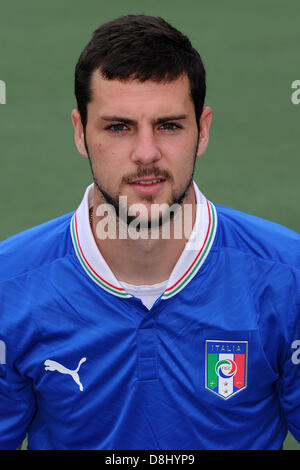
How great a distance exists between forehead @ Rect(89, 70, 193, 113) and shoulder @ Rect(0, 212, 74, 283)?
40 centimetres

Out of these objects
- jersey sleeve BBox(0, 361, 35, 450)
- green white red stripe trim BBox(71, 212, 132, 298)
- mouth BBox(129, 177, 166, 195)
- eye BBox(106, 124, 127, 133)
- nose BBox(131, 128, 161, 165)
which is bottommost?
jersey sleeve BBox(0, 361, 35, 450)

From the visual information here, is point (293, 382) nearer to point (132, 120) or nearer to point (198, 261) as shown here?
point (198, 261)

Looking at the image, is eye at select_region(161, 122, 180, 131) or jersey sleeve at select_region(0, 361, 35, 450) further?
jersey sleeve at select_region(0, 361, 35, 450)

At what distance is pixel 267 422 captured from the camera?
252cm

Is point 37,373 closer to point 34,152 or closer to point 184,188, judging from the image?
point 184,188

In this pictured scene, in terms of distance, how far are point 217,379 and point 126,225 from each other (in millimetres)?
476

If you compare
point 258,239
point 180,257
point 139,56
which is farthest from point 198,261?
point 139,56

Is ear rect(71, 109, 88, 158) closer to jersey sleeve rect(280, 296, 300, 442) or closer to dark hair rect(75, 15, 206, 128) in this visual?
dark hair rect(75, 15, 206, 128)

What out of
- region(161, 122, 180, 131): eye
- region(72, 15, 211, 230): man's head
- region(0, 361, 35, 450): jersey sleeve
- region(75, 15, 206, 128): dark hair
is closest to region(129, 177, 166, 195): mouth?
region(72, 15, 211, 230): man's head

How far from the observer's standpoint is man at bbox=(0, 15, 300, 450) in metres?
2.40

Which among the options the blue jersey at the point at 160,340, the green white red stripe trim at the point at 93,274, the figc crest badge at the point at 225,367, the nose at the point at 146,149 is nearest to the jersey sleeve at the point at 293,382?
the blue jersey at the point at 160,340

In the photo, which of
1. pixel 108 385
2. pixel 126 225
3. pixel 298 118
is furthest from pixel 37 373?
pixel 298 118

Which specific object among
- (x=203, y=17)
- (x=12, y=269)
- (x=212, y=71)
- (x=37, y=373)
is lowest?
(x=37, y=373)

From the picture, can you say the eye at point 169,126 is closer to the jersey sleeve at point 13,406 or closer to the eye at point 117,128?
the eye at point 117,128
